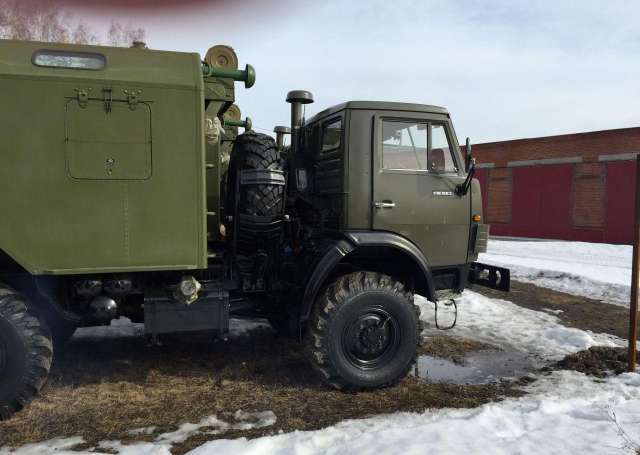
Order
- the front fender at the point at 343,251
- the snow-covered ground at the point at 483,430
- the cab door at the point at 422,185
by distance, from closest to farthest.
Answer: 1. the snow-covered ground at the point at 483,430
2. the front fender at the point at 343,251
3. the cab door at the point at 422,185

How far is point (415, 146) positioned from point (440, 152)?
0.27 metres

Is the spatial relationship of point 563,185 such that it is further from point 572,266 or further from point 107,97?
point 107,97

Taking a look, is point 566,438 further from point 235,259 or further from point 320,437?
point 235,259

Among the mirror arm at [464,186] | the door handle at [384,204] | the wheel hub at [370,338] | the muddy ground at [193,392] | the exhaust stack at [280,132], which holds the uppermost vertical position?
the exhaust stack at [280,132]

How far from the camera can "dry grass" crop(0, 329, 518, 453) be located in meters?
3.67

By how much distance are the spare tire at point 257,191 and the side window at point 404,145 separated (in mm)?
1011

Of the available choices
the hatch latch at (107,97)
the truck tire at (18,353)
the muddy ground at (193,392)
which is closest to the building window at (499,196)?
the muddy ground at (193,392)

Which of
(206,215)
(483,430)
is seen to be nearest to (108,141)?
(206,215)

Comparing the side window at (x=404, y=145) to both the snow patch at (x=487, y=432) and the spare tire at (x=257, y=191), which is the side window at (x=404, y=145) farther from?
the snow patch at (x=487, y=432)

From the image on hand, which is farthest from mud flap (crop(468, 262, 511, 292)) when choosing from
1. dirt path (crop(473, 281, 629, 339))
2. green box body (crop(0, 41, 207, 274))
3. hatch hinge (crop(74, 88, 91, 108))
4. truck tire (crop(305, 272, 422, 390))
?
hatch hinge (crop(74, 88, 91, 108))

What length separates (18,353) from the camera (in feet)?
12.0

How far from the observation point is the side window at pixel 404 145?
15.2ft

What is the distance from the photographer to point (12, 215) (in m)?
3.53

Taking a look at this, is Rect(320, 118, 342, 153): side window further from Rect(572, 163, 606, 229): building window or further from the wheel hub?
Rect(572, 163, 606, 229): building window
